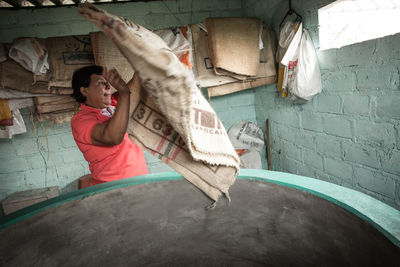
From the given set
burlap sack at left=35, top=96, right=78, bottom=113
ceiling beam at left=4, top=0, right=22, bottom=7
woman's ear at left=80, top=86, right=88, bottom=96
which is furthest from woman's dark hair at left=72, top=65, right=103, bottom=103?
ceiling beam at left=4, top=0, right=22, bottom=7

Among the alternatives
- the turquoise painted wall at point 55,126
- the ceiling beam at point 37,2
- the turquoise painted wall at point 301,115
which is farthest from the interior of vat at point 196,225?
the ceiling beam at point 37,2

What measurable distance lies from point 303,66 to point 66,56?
73.4 inches

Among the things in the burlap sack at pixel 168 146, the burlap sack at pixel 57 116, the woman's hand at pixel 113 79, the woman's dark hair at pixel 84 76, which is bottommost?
the burlap sack at pixel 168 146

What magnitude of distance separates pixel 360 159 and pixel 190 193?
1.18 meters

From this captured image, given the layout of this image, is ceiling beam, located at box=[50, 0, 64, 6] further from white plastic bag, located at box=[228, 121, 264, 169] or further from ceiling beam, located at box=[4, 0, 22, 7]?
white plastic bag, located at box=[228, 121, 264, 169]

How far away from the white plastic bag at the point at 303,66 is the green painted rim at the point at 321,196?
1.02 meters

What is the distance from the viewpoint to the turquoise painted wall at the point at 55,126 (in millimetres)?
2367

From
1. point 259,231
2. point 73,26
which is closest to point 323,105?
point 259,231

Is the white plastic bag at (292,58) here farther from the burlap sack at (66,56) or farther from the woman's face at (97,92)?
the burlap sack at (66,56)

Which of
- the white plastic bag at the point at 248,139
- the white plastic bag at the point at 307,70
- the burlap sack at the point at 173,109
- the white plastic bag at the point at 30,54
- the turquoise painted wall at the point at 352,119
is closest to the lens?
the burlap sack at the point at 173,109

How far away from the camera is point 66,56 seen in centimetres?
197

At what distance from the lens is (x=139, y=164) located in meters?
1.49

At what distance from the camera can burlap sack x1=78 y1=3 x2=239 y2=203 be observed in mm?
439

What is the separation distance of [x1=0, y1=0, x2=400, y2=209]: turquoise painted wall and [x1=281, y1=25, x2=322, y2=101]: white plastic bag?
0.06m
